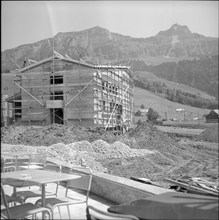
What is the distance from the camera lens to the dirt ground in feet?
38.7

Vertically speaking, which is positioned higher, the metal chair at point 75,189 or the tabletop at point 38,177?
the tabletop at point 38,177

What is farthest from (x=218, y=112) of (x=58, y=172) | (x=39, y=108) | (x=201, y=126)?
(x=58, y=172)

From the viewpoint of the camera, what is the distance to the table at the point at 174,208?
6.12ft

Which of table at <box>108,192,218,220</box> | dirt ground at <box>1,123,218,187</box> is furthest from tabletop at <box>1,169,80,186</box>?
dirt ground at <box>1,123,218,187</box>

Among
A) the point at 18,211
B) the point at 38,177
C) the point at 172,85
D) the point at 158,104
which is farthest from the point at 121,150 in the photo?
the point at 172,85

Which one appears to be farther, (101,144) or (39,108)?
(39,108)

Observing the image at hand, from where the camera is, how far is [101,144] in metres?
14.6

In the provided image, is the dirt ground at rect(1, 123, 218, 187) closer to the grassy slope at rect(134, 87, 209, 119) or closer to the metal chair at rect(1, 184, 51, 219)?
the metal chair at rect(1, 184, 51, 219)

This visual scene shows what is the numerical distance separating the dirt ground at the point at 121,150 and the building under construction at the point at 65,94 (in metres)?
2.00

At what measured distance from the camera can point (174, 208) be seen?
1935 millimetres

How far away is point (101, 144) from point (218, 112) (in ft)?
84.4

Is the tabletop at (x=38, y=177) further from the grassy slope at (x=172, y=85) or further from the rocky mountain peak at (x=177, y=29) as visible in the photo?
the grassy slope at (x=172, y=85)

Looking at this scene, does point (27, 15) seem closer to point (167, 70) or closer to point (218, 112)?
point (218, 112)

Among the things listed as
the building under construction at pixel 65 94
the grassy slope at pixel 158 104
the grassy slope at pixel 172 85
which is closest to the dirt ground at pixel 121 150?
the building under construction at pixel 65 94
